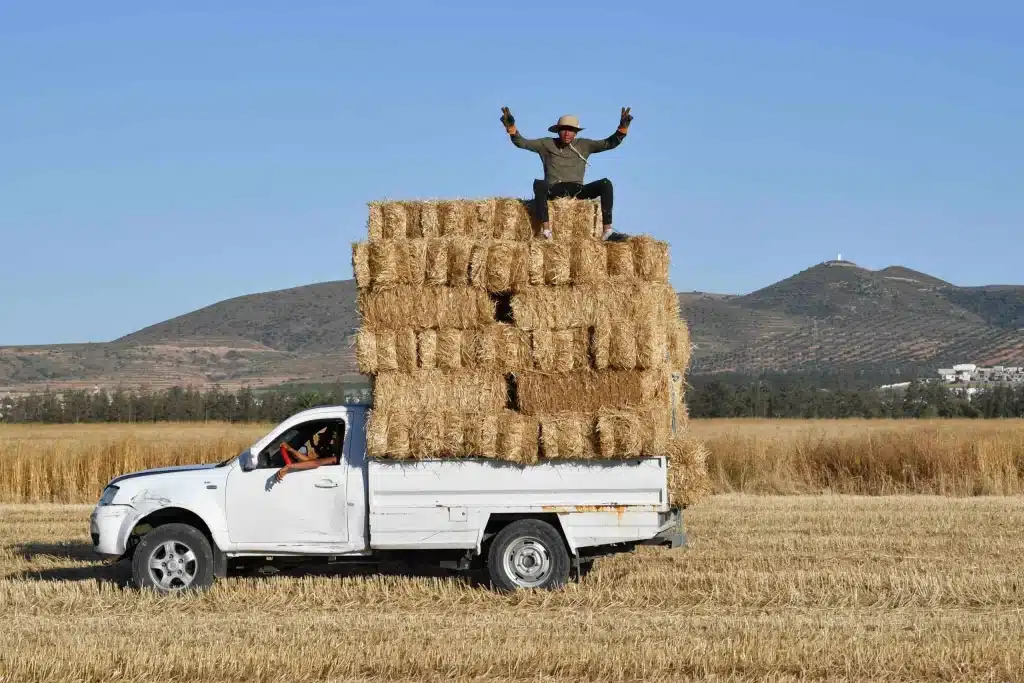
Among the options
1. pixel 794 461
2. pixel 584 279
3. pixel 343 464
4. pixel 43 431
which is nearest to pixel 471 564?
pixel 343 464

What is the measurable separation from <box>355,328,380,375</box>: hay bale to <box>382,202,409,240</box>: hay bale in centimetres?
128

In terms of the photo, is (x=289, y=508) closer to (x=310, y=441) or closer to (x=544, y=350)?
(x=310, y=441)

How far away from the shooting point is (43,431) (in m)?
51.0

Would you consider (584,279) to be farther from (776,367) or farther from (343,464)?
(776,367)

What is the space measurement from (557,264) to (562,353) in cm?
84

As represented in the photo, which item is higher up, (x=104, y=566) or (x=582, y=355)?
(x=582, y=355)

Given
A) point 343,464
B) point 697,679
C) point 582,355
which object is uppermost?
point 582,355

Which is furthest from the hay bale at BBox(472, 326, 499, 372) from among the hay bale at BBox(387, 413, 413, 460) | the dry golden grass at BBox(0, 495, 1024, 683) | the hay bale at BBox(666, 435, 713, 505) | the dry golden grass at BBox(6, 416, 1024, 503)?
the dry golden grass at BBox(6, 416, 1024, 503)

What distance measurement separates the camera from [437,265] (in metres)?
13.2

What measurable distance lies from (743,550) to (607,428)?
4083 millimetres

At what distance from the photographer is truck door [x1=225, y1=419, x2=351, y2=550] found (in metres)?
13.3

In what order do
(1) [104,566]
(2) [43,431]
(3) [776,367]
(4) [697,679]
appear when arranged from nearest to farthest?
(4) [697,679] → (1) [104,566] → (2) [43,431] → (3) [776,367]

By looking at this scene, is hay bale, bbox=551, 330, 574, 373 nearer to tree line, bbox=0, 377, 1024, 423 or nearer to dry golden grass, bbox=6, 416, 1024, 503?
dry golden grass, bbox=6, 416, 1024, 503

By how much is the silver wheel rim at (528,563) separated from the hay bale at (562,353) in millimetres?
1611
